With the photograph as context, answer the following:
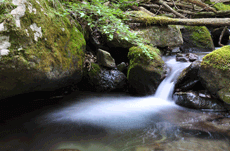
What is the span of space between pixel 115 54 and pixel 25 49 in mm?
3858

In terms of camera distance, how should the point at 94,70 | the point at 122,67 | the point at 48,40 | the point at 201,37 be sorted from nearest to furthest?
the point at 48,40 < the point at 94,70 < the point at 122,67 < the point at 201,37

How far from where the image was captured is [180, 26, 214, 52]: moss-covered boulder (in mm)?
7430

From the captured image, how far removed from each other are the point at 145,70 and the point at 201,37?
207 inches

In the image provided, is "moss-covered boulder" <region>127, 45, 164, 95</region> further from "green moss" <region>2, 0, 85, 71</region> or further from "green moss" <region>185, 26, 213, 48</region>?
"green moss" <region>185, 26, 213, 48</region>

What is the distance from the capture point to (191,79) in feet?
13.1

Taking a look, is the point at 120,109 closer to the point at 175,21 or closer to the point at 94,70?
the point at 94,70

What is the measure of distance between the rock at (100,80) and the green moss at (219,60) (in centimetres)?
282

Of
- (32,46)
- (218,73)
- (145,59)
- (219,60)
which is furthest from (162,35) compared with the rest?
(32,46)

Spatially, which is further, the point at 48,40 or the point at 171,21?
the point at 171,21

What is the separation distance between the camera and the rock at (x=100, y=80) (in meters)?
5.04

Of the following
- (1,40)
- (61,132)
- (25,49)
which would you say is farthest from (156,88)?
(1,40)

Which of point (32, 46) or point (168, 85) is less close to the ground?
point (32, 46)

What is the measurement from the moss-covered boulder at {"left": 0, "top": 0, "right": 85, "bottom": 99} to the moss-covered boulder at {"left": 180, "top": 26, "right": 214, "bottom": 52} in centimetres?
673

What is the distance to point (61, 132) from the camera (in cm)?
265
